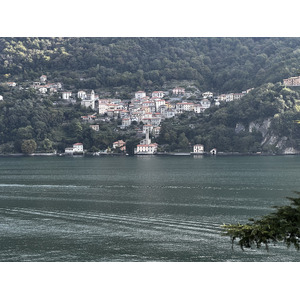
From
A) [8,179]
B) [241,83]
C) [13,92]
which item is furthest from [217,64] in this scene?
[8,179]

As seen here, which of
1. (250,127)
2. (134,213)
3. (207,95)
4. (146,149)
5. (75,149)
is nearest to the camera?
(134,213)

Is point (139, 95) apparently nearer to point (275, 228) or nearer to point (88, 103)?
point (88, 103)

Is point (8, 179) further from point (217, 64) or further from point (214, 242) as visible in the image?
point (217, 64)

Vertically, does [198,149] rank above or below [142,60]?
below

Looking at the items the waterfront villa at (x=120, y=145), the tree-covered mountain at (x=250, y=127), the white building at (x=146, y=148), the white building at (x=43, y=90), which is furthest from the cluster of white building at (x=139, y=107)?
the waterfront villa at (x=120, y=145)

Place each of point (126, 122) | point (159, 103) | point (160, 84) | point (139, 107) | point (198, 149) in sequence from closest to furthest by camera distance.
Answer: point (198, 149) < point (126, 122) < point (139, 107) < point (159, 103) < point (160, 84)

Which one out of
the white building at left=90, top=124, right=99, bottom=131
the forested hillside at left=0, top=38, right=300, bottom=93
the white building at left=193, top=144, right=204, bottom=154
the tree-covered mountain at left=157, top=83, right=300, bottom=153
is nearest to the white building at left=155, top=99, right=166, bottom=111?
the forested hillside at left=0, top=38, right=300, bottom=93

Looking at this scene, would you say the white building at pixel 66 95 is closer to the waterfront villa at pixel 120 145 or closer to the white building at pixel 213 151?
the waterfront villa at pixel 120 145

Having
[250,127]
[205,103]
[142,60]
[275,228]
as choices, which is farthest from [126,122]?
[275,228]
